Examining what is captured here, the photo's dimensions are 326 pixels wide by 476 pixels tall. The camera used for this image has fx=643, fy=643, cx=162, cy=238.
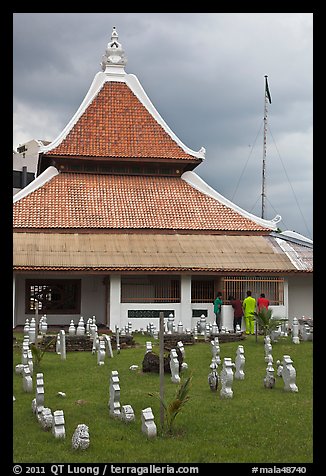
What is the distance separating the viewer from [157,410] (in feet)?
32.8

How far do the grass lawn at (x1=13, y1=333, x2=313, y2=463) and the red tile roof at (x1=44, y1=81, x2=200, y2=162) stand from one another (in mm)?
15012

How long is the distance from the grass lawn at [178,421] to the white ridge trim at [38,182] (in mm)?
13230

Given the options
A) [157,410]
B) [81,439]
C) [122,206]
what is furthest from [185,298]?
[81,439]

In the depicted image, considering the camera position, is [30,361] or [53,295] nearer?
[30,361]

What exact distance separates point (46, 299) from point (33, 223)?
3.08 meters

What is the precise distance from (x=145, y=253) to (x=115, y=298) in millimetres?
2073

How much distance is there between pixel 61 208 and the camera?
86.6 feet

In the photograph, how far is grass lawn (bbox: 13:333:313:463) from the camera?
307 inches

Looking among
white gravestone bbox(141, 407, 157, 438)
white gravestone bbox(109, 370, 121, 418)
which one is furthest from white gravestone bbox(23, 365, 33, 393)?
white gravestone bbox(141, 407, 157, 438)

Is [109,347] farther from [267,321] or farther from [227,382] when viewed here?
[227,382]

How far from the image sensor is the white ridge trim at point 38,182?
87.8 ft

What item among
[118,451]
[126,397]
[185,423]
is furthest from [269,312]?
A: [118,451]

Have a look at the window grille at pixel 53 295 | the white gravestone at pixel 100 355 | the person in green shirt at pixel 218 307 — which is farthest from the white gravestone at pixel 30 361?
the window grille at pixel 53 295

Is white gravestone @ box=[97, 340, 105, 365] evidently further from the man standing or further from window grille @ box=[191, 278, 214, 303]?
window grille @ box=[191, 278, 214, 303]
